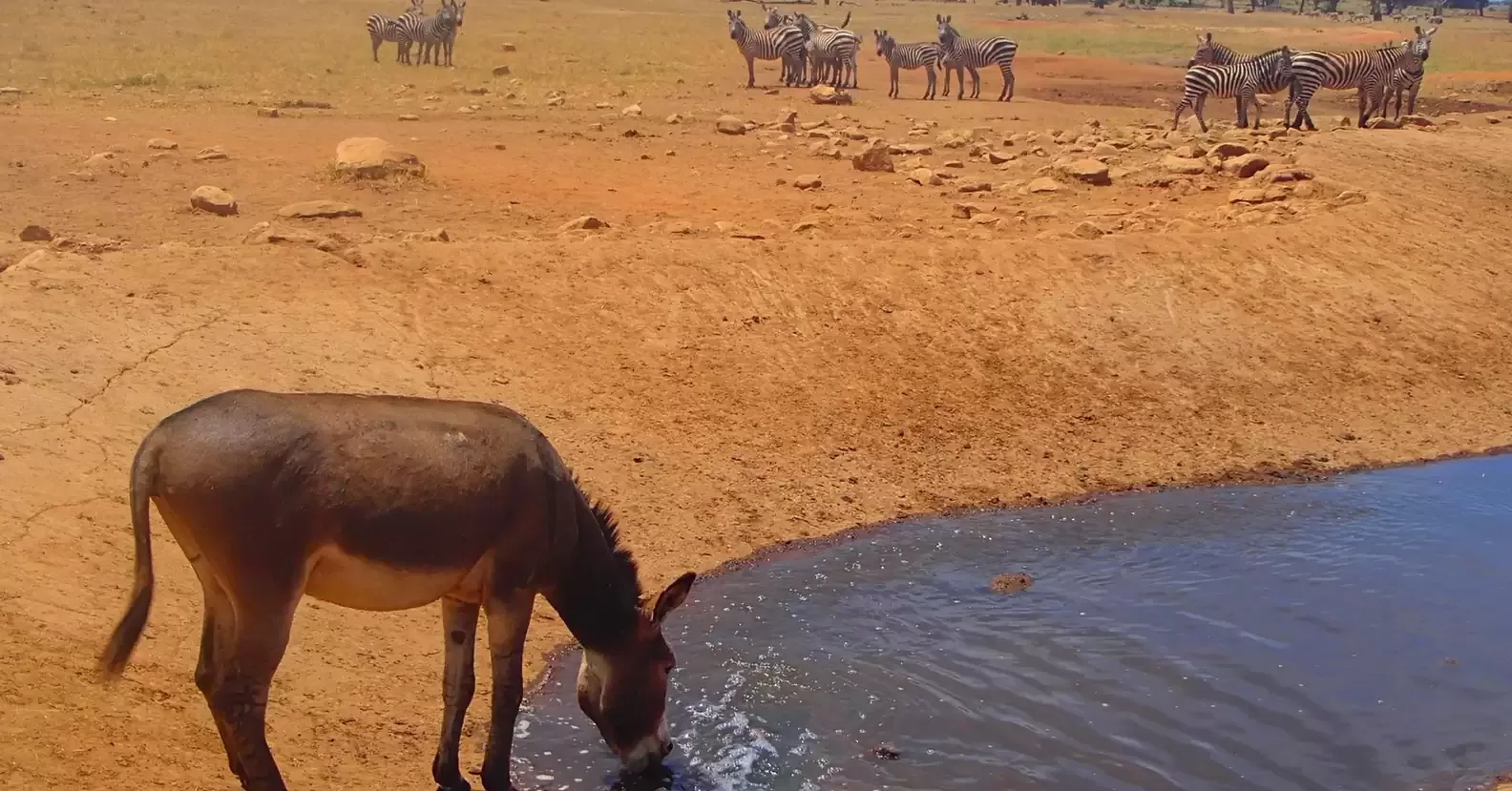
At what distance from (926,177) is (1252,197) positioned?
3467 mm

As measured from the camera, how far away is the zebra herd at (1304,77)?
80.9 ft

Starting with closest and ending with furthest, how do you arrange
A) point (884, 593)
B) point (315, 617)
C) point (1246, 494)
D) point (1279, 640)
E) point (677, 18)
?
point (315, 617) < point (1279, 640) < point (884, 593) < point (1246, 494) < point (677, 18)

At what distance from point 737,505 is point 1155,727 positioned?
3.39 meters

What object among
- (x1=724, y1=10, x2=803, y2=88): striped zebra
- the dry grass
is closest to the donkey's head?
the dry grass

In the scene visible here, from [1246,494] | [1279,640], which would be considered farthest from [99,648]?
[1246,494]

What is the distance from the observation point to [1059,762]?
21.7ft

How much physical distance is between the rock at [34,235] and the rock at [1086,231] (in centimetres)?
870

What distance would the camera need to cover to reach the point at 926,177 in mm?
16672

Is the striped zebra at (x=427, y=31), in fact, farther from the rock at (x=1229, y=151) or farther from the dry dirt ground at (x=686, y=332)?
the rock at (x=1229, y=151)

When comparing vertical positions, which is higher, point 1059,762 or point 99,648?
point 99,648

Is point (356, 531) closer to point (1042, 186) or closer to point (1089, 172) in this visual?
point (1042, 186)

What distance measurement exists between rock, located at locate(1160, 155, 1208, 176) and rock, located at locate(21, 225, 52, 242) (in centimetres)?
1145

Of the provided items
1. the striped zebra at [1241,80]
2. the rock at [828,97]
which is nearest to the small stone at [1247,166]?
the striped zebra at [1241,80]

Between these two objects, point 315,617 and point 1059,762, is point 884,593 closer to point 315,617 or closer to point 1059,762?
point 1059,762
